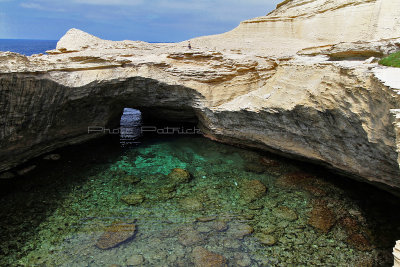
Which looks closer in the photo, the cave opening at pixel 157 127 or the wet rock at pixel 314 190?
the wet rock at pixel 314 190

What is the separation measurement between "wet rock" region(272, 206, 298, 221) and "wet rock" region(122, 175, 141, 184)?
5795mm

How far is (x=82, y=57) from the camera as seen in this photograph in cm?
1331

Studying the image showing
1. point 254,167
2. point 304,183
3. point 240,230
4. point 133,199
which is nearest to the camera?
point 240,230

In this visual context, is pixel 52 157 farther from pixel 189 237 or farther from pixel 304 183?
pixel 304 183

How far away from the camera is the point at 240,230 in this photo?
29.6ft

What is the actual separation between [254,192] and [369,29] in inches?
488

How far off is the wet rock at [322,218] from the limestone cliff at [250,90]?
1.89 metres

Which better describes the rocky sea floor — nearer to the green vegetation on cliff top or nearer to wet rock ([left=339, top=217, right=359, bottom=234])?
wet rock ([left=339, top=217, right=359, bottom=234])

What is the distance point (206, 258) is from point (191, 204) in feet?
8.51

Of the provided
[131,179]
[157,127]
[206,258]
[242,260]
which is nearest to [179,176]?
[131,179]

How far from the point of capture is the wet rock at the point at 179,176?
1203 centimetres

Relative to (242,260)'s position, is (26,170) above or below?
above

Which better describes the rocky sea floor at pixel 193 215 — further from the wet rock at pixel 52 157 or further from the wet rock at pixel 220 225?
the wet rock at pixel 52 157

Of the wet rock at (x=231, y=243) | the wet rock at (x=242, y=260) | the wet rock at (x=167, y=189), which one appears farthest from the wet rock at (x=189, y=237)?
the wet rock at (x=167, y=189)
